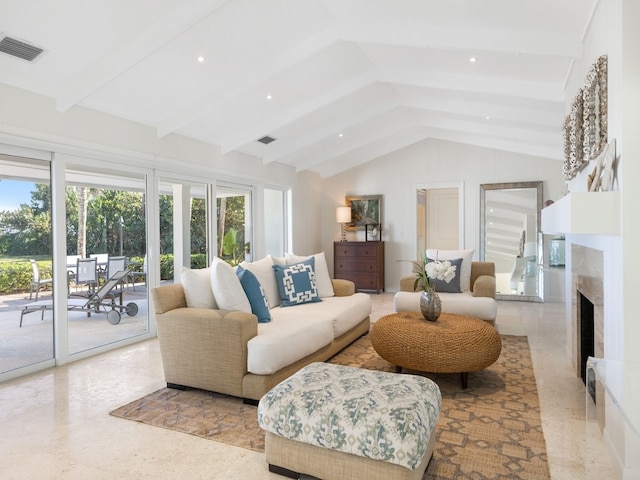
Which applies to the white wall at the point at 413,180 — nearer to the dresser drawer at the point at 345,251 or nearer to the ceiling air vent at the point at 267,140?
the dresser drawer at the point at 345,251

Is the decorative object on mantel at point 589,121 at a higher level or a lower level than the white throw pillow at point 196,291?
higher

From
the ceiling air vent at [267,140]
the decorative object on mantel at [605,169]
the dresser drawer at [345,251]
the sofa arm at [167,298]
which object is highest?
the ceiling air vent at [267,140]

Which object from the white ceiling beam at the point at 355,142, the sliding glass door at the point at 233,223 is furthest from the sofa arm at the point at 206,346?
the white ceiling beam at the point at 355,142

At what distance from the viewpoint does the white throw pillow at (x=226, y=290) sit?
10.1ft

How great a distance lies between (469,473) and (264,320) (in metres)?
1.84

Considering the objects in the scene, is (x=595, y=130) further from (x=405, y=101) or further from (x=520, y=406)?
(x=405, y=101)

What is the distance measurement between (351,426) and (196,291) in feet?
5.83

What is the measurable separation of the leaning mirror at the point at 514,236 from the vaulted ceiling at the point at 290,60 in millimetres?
1314

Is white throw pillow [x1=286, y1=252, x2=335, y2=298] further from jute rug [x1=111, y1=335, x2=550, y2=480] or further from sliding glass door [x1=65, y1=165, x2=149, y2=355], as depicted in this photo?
sliding glass door [x1=65, y1=165, x2=149, y2=355]

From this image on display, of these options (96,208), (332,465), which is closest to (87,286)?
(96,208)

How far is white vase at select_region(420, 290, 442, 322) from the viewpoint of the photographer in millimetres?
3381

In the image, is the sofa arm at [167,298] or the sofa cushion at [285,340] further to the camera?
the sofa arm at [167,298]

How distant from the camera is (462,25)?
10.8ft

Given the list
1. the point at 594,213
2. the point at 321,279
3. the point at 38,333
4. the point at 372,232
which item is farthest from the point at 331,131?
the point at 594,213
